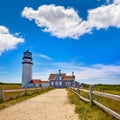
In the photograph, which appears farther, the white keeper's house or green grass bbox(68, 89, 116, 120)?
the white keeper's house

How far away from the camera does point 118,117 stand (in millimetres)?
6062

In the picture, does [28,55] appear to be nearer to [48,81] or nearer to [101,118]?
[48,81]

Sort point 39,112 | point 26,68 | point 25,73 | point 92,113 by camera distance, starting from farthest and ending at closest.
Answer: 1. point 25,73
2. point 26,68
3. point 39,112
4. point 92,113

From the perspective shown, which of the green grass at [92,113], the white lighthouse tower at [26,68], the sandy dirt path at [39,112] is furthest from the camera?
the white lighthouse tower at [26,68]

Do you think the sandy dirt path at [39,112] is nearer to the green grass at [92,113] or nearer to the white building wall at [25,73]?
the green grass at [92,113]

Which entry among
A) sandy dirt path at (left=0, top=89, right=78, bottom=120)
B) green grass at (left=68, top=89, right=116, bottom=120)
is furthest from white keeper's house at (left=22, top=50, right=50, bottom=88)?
green grass at (left=68, top=89, right=116, bottom=120)

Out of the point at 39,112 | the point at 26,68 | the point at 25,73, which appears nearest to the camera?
the point at 39,112

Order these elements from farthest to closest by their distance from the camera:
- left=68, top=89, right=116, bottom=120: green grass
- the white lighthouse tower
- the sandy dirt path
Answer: the white lighthouse tower
the sandy dirt path
left=68, top=89, right=116, bottom=120: green grass

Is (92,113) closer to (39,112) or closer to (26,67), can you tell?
(39,112)

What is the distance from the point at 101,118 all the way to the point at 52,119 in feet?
5.63

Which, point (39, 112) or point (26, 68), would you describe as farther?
point (26, 68)

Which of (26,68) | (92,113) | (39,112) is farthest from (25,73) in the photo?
(92,113)

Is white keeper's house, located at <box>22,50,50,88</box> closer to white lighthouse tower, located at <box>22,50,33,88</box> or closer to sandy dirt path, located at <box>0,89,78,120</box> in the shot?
white lighthouse tower, located at <box>22,50,33,88</box>

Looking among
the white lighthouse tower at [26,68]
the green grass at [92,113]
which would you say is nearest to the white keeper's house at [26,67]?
the white lighthouse tower at [26,68]
